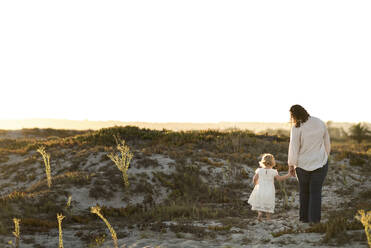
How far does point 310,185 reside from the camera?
9383mm

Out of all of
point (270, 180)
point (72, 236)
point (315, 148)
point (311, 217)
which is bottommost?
point (72, 236)

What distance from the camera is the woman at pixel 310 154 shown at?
9.25m

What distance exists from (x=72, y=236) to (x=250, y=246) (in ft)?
14.2

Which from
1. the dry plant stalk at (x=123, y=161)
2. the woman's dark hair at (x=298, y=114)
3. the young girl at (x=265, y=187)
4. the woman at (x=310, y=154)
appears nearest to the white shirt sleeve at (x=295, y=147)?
the woman at (x=310, y=154)

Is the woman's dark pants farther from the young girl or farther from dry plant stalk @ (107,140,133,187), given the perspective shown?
dry plant stalk @ (107,140,133,187)

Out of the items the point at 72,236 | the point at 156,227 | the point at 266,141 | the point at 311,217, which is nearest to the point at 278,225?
the point at 311,217

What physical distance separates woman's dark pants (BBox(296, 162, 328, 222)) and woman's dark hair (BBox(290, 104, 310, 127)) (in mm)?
1111

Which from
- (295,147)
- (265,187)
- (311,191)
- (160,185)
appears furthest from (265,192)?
(160,185)

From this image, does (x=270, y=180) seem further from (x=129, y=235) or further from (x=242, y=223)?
(x=129, y=235)

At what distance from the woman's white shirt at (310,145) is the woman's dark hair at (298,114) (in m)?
0.08

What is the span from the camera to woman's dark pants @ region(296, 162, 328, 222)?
9.27 m

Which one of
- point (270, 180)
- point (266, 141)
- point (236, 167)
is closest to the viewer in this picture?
point (270, 180)

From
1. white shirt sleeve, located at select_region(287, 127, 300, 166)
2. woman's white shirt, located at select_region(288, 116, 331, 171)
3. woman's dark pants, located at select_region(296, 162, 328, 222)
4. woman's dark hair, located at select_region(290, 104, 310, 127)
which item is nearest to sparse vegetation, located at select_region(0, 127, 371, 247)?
woman's dark pants, located at select_region(296, 162, 328, 222)

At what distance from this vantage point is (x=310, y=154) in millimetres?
9273
